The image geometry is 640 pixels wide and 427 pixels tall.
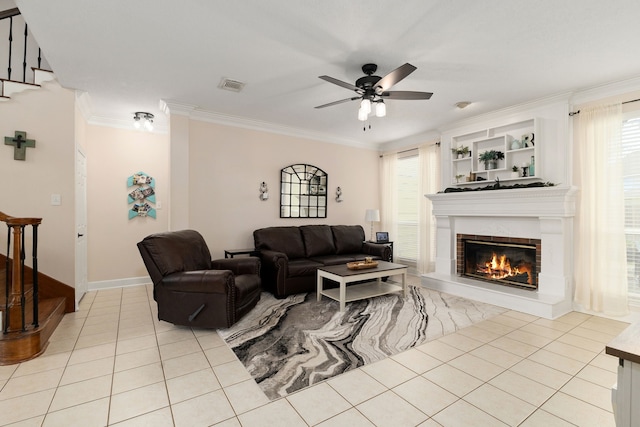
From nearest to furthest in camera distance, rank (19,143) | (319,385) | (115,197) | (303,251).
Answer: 1. (319,385)
2. (19,143)
3. (115,197)
4. (303,251)

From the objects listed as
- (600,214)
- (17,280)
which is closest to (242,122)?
(17,280)

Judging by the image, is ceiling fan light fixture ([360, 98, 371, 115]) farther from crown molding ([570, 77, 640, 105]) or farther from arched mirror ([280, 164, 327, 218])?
crown molding ([570, 77, 640, 105])

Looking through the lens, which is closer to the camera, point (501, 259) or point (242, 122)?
point (501, 259)

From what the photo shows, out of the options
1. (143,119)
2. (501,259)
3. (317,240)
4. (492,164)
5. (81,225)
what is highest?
(143,119)

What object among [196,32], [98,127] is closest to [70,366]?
[196,32]

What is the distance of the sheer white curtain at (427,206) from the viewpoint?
5371mm

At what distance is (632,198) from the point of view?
333cm

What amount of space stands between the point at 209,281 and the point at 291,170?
289 cm

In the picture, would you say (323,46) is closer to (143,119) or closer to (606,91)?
(143,119)

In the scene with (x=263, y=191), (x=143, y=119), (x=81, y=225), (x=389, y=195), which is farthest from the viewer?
(x=389, y=195)

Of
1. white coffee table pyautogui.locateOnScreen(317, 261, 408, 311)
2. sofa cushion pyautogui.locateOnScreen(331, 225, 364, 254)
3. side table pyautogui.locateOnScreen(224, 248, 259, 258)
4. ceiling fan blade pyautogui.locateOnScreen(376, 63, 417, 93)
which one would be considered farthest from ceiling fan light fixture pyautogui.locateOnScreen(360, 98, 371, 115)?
sofa cushion pyautogui.locateOnScreen(331, 225, 364, 254)

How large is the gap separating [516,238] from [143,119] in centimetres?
584

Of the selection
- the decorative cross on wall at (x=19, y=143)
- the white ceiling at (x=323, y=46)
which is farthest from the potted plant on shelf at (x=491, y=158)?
the decorative cross on wall at (x=19, y=143)

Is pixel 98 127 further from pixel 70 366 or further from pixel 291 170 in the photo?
pixel 70 366
